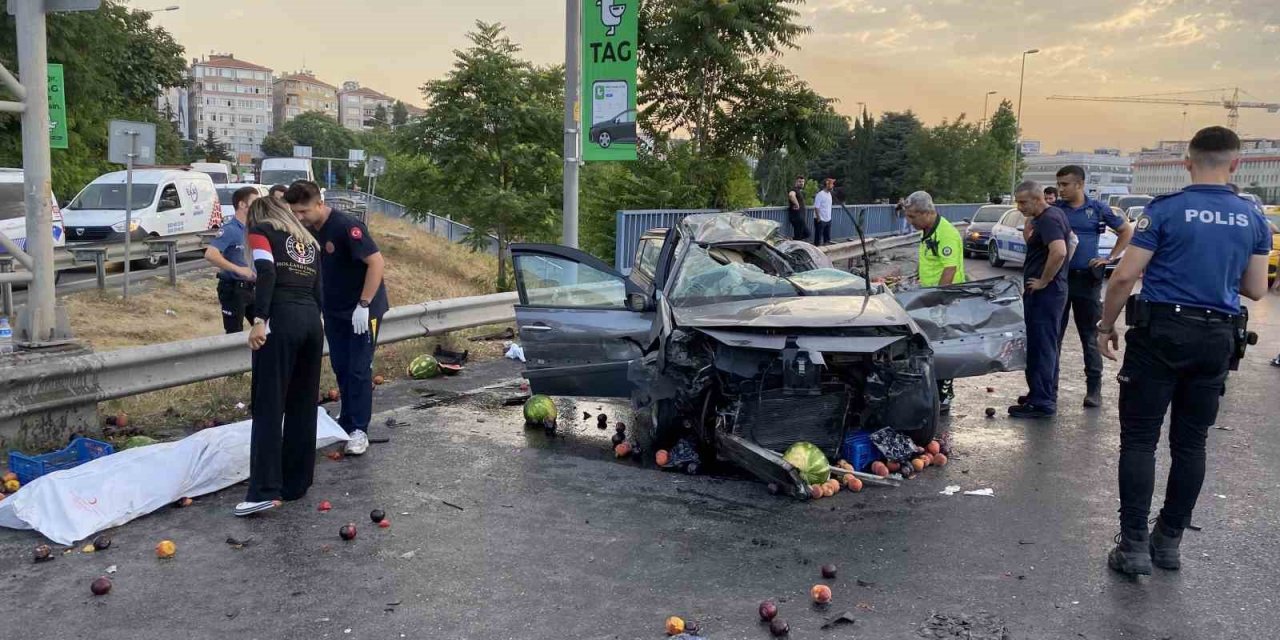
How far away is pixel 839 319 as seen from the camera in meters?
5.48

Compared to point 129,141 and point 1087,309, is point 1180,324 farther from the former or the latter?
point 129,141

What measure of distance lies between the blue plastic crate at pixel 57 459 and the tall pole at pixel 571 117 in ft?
21.8

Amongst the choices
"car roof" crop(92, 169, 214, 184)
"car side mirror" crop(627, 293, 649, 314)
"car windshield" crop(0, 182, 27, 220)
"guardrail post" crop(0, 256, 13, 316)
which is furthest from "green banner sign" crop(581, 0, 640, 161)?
"car roof" crop(92, 169, 214, 184)

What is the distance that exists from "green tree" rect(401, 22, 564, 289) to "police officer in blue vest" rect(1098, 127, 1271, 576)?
1589 cm

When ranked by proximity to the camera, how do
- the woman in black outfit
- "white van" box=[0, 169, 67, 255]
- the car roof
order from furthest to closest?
the car roof → "white van" box=[0, 169, 67, 255] → the woman in black outfit

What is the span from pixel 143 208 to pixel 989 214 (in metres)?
21.0

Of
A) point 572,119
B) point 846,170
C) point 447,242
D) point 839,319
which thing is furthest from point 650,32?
point 846,170

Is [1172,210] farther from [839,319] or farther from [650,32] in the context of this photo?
[650,32]

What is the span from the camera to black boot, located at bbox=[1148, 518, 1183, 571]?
4379mm

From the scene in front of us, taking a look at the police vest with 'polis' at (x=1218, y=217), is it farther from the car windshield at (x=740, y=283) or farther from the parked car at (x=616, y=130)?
the parked car at (x=616, y=130)

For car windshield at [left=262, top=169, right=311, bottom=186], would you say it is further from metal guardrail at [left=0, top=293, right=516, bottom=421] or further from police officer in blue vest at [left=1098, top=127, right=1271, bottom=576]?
police officer in blue vest at [left=1098, top=127, right=1271, bottom=576]

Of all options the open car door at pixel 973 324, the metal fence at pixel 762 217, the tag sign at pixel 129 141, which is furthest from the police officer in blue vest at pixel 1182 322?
the tag sign at pixel 129 141

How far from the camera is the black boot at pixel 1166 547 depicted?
438cm

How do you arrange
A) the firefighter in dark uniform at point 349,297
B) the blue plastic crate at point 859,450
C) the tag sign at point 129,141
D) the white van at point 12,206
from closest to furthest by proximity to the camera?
the blue plastic crate at point 859,450 → the firefighter in dark uniform at point 349,297 → the tag sign at point 129,141 → the white van at point 12,206
